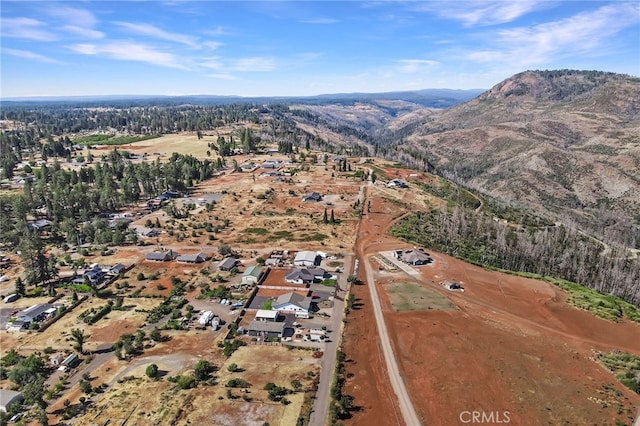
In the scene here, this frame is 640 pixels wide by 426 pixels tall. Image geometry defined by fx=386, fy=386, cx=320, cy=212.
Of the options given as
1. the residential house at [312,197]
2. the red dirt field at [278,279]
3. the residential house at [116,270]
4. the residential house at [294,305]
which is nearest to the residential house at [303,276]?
the red dirt field at [278,279]

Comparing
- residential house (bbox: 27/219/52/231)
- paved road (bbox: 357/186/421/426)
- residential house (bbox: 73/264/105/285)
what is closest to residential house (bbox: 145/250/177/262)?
residential house (bbox: 73/264/105/285)

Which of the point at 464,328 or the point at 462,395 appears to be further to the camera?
the point at 464,328

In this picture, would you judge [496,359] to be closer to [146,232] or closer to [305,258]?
[305,258]

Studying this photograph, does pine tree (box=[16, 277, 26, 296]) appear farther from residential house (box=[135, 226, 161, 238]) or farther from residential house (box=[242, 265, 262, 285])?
residential house (box=[242, 265, 262, 285])

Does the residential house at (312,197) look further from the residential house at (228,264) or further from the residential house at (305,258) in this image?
the residential house at (228,264)

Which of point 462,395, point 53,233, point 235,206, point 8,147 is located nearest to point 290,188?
point 235,206

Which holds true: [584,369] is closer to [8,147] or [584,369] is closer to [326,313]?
[326,313]

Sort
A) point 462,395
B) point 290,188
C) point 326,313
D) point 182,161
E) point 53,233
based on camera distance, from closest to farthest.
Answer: point 462,395, point 326,313, point 53,233, point 290,188, point 182,161
